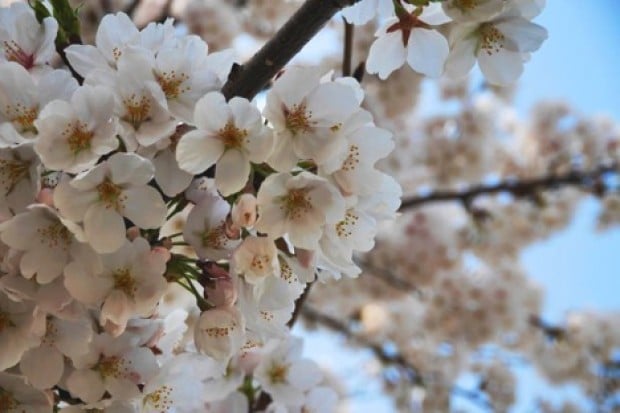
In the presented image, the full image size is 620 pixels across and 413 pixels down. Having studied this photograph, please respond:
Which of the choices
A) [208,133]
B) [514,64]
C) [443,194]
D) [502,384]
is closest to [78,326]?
[208,133]

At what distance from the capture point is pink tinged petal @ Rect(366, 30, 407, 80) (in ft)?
2.35

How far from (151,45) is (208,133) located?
4.3 inches

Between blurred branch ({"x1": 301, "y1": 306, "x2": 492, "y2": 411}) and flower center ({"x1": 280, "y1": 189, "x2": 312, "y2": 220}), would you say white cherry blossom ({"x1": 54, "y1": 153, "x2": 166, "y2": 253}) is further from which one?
blurred branch ({"x1": 301, "y1": 306, "x2": 492, "y2": 411})

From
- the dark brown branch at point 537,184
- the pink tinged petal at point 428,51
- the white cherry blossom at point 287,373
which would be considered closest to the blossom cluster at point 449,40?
the pink tinged petal at point 428,51

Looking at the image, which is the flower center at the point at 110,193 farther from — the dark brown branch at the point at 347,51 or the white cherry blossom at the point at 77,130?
the dark brown branch at the point at 347,51

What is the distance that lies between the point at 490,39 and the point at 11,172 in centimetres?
41

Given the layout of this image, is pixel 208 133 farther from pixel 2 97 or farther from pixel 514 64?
pixel 514 64

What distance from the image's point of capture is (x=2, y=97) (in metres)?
0.59

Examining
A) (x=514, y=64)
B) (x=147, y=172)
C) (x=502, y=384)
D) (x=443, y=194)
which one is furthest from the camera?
(x=502, y=384)

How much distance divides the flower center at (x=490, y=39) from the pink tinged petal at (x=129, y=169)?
310mm

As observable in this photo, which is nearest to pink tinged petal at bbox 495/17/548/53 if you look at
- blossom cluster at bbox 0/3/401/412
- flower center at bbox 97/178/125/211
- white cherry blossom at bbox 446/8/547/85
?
white cherry blossom at bbox 446/8/547/85

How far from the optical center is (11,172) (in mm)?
567

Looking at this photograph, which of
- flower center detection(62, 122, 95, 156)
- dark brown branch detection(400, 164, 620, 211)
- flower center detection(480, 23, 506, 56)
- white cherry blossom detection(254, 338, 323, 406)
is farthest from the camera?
dark brown branch detection(400, 164, 620, 211)

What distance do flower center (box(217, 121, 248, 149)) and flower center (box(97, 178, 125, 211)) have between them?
87mm
